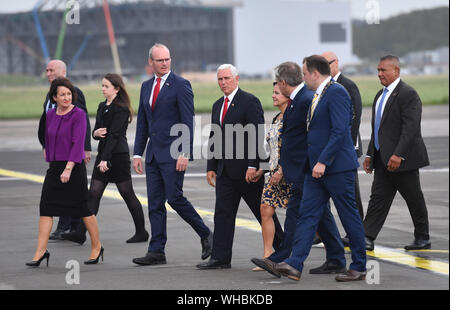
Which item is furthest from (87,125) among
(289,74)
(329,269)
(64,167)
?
(329,269)

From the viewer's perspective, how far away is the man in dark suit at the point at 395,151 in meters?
7.85

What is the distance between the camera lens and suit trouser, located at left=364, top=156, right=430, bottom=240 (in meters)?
8.07

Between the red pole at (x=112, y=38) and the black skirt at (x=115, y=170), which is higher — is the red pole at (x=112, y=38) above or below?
above

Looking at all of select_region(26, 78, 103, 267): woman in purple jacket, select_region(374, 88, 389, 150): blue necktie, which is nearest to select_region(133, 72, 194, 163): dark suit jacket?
select_region(26, 78, 103, 267): woman in purple jacket

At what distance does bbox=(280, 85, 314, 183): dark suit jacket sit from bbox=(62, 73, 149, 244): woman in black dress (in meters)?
2.31

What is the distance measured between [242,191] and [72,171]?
1.52 m

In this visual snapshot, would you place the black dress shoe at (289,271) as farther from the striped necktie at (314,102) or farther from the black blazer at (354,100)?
the black blazer at (354,100)

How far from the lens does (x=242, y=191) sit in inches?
287

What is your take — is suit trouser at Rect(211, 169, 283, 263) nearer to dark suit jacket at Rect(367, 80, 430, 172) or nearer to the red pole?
dark suit jacket at Rect(367, 80, 430, 172)

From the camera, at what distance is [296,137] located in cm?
679

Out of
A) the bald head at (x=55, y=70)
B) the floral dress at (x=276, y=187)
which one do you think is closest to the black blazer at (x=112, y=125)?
the bald head at (x=55, y=70)

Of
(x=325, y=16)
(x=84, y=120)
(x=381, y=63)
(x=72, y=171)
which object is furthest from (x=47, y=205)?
(x=325, y=16)

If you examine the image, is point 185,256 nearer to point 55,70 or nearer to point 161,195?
point 161,195
